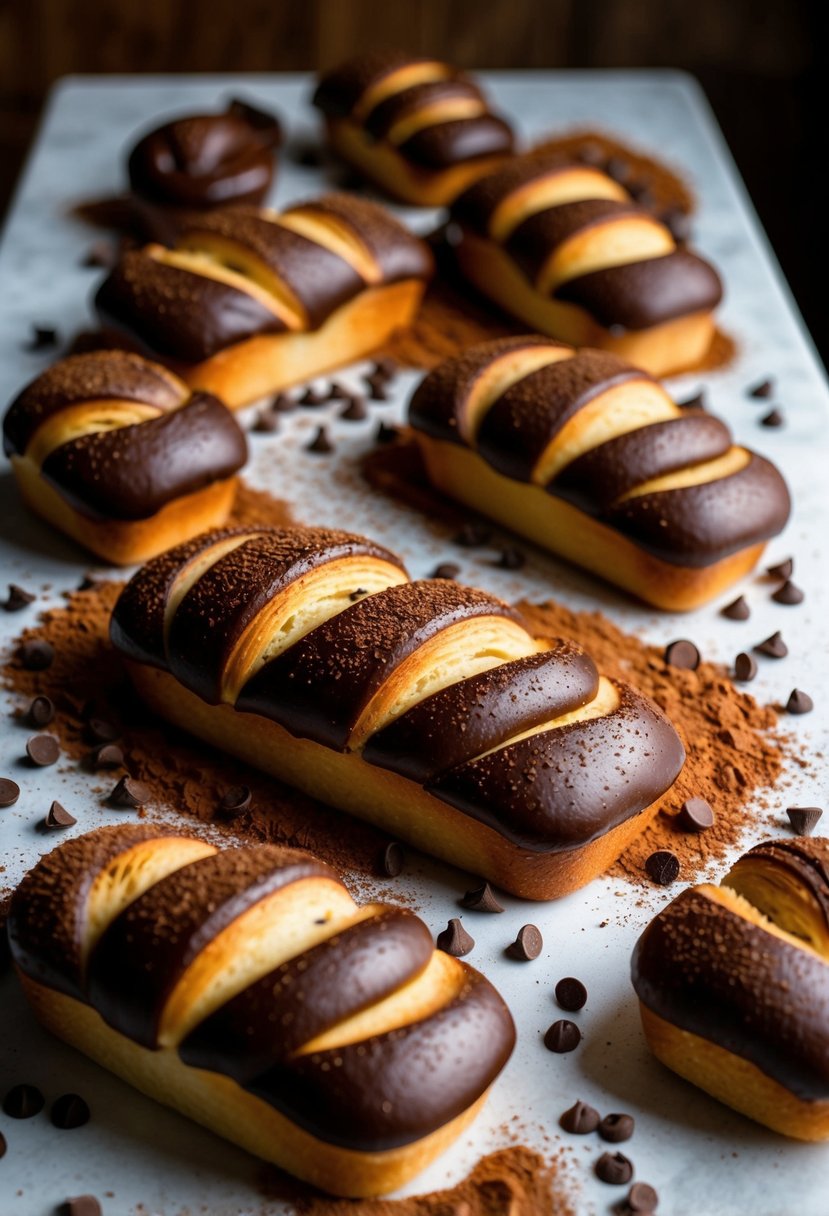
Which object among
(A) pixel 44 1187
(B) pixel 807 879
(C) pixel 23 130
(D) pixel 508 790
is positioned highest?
(B) pixel 807 879

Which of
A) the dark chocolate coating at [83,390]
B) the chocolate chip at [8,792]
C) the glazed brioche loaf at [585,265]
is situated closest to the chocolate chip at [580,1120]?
the chocolate chip at [8,792]

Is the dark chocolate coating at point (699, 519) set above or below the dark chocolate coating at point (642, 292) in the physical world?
below

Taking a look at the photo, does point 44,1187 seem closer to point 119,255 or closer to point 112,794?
point 112,794

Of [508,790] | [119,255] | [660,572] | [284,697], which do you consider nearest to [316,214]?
[119,255]

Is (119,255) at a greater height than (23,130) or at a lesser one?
greater

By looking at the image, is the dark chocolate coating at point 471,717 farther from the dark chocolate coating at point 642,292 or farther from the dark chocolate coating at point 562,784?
the dark chocolate coating at point 642,292

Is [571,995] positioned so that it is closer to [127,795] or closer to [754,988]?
[754,988]
